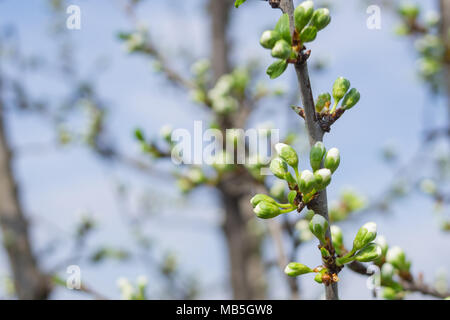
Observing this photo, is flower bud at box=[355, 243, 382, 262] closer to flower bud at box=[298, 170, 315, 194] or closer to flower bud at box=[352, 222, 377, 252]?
flower bud at box=[352, 222, 377, 252]

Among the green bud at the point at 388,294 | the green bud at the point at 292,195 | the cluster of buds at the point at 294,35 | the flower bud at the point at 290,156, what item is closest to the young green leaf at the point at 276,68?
the cluster of buds at the point at 294,35

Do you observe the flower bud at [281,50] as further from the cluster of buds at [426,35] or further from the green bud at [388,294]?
A: the cluster of buds at [426,35]

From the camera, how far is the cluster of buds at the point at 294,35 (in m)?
1.15

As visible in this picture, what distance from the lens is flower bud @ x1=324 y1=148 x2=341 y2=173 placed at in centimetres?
122

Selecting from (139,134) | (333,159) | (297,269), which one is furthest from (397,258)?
(139,134)

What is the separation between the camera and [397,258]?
1.75 metres

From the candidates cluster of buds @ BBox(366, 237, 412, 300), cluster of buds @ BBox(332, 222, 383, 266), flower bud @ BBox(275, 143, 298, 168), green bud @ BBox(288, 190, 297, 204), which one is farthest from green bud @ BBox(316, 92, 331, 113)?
cluster of buds @ BBox(366, 237, 412, 300)

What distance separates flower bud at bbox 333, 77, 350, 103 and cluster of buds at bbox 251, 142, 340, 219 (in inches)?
6.9

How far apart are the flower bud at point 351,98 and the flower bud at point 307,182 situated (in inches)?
10.6

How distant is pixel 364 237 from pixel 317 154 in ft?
1.03

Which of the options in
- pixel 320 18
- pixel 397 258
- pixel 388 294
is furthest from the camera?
pixel 397 258

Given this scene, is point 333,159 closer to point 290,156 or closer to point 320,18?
point 290,156
